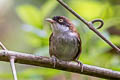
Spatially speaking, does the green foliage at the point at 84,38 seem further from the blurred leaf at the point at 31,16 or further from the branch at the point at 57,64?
the branch at the point at 57,64

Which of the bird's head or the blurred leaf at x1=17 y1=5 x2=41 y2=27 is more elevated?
the blurred leaf at x1=17 y1=5 x2=41 y2=27

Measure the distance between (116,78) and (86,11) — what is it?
1.30m

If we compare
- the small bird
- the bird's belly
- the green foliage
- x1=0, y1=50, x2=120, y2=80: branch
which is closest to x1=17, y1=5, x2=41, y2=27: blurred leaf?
the green foliage

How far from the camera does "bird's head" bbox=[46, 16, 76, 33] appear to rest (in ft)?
10.8

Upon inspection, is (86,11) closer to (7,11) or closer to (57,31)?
(57,31)

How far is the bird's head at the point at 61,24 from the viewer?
330 cm

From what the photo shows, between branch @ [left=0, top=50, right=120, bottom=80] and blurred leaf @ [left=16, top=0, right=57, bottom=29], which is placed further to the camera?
blurred leaf @ [left=16, top=0, right=57, bottom=29]

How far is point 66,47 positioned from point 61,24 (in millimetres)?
311

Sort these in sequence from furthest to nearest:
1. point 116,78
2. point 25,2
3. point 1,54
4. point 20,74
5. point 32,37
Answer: point 25,2
point 32,37
point 20,74
point 116,78
point 1,54

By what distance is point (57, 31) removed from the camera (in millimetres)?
3361

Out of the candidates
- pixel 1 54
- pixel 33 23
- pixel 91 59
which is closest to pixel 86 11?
pixel 33 23

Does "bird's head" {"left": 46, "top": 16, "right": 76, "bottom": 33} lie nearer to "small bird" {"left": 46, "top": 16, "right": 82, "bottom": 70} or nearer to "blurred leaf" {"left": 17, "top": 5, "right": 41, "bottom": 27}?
"small bird" {"left": 46, "top": 16, "right": 82, "bottom": 70}

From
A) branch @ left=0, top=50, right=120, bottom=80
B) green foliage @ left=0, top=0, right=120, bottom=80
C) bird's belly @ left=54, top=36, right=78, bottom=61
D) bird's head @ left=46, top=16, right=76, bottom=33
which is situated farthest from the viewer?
bird's head @ left=46, top=16, right=76, bottom=33

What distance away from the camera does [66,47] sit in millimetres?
3248
